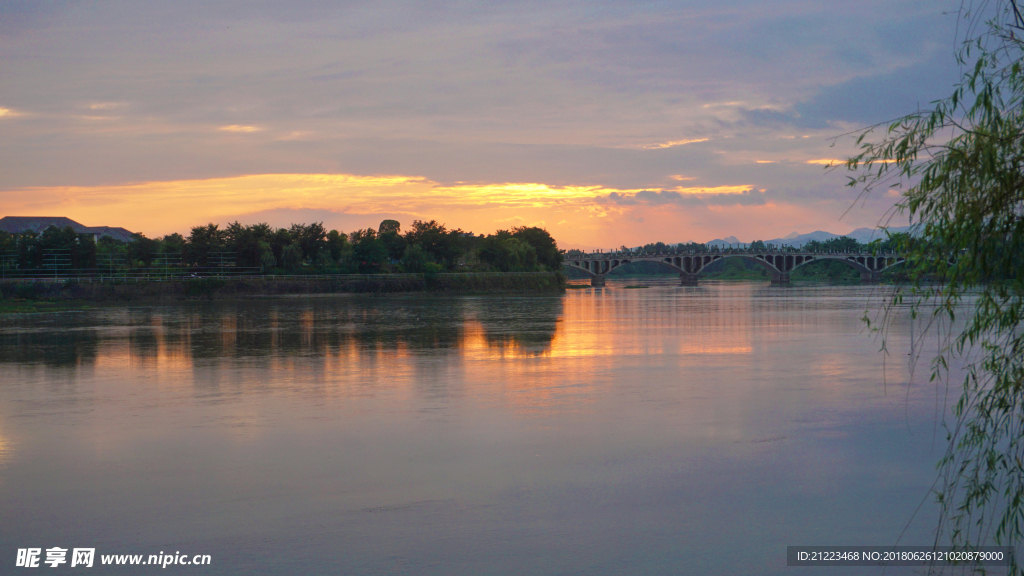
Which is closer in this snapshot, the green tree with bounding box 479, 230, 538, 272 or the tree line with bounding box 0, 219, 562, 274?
the tree line with bounding box 0, 219, 562, 274

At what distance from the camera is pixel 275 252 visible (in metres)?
110

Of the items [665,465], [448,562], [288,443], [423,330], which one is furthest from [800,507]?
[423,330]

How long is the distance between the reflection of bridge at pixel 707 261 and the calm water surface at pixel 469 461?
5141 inches

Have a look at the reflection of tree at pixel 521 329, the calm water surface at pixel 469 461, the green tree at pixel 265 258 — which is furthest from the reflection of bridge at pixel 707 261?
the calm water surface at pixel 469 461

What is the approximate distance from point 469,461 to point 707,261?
15946 centimetres

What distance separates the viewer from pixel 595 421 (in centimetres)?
1678

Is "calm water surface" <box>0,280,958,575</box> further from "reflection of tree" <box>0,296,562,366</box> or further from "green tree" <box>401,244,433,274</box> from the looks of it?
"green tree" <box>401,244,433,274</box>

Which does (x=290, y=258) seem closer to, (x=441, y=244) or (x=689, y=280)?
(x=441, y=244)

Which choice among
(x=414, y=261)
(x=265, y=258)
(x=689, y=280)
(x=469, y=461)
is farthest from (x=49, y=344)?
(x=689, y=280)

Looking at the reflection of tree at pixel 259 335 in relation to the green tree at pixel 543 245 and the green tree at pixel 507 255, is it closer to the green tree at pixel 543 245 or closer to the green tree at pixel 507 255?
the green tree at pixel 507 255

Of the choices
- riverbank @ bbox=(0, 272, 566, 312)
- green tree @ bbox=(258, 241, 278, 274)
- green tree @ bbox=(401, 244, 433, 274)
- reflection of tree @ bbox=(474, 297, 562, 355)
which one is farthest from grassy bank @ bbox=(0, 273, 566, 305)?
reflection of tree @ bbox=(474, 297, 562, 355)

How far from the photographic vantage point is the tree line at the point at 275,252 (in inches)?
3994

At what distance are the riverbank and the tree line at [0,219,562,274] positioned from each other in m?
4.84

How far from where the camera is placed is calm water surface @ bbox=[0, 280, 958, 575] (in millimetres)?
9898
